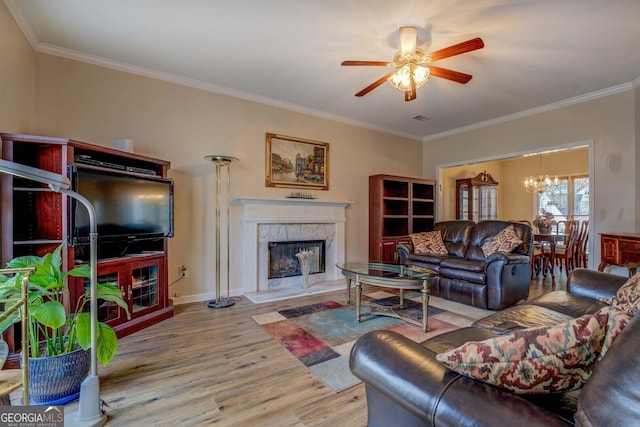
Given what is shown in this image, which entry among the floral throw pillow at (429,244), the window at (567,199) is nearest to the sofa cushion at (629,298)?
the floral throw pillow at (429,244)

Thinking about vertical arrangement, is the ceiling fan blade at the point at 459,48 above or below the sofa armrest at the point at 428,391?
above

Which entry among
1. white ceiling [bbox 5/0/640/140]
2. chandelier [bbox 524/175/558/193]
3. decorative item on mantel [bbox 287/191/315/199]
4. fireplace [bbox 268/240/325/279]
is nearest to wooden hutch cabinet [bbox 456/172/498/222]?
chandelier [bbox 524/175/558/193]

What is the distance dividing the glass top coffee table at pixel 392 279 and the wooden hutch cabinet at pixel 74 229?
2051mm

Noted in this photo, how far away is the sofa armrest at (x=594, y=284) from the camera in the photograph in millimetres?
2244

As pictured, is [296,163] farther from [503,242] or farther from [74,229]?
[503,242]

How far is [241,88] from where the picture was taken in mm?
3973

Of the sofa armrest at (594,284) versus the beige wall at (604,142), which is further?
the beige wall at (604,142)

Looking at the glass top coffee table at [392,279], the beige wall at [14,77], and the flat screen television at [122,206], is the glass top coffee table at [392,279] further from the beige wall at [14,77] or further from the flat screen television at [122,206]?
the beige wall at [14,77]

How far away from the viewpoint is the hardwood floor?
5.50 feet

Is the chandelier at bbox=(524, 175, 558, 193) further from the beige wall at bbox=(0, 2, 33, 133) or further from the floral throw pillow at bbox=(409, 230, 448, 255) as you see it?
the beige wall at bbox=(0, 2, 33, 133)

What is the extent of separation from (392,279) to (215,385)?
67.8 inches

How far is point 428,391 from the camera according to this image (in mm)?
956

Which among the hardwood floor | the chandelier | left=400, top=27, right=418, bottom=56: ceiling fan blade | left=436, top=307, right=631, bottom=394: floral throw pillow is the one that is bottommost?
the hardwood floor

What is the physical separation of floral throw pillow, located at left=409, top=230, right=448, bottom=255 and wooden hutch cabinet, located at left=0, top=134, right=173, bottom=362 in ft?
11.4
